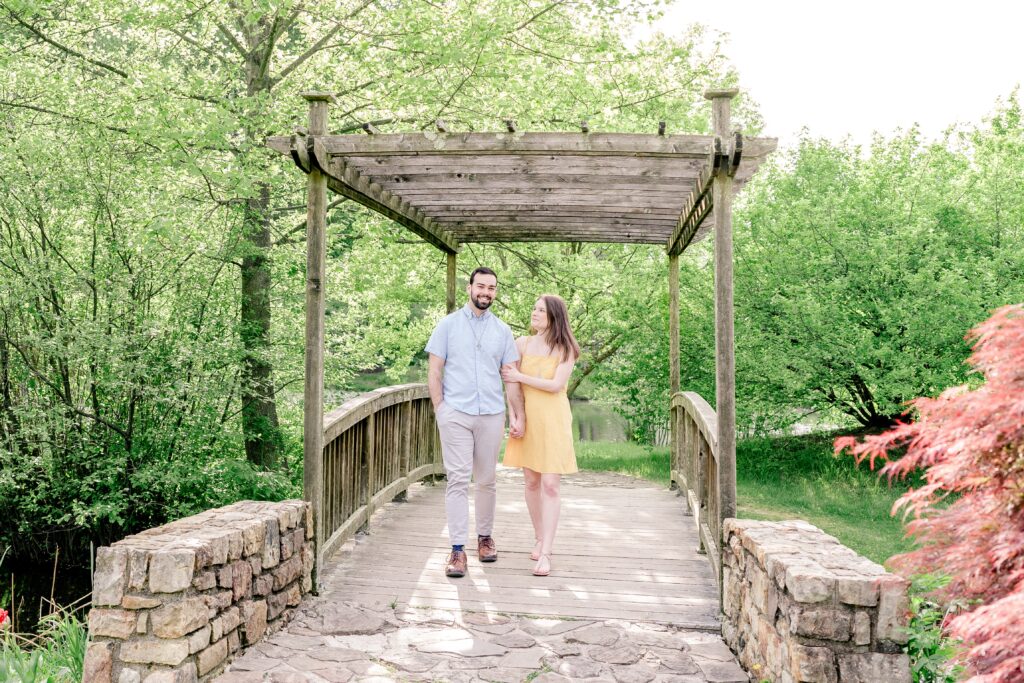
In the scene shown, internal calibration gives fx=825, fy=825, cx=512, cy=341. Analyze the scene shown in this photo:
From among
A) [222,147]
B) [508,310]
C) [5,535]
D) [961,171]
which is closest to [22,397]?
[5,535]

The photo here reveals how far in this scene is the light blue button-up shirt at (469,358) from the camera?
4.74 meters

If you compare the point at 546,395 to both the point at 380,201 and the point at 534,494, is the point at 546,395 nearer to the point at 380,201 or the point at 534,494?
the point at 534,494

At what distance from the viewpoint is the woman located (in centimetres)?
474

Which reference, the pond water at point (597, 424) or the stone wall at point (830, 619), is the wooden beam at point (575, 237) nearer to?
the stone wall at point (830, 619)

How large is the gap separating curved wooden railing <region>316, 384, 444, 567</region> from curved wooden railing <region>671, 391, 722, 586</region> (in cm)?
232

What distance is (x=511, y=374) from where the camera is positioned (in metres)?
4.79

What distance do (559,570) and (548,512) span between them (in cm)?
49

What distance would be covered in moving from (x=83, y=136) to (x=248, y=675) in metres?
5.82

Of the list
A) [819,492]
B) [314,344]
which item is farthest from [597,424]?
[314,344]

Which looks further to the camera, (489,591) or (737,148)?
(489,591)

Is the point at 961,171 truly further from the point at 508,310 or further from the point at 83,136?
the point at 83,136

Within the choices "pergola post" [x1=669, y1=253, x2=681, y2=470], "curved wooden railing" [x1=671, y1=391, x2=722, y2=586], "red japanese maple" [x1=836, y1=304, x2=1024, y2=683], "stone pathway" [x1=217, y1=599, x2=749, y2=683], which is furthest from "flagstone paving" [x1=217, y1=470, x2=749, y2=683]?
"pergola post" [x1=669, y1=253, x2=681, y2=470]

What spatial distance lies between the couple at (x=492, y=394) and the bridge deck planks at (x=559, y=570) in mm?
327

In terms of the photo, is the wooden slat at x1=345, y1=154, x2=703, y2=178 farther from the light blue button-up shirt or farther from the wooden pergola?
the light blue button-up shirt
